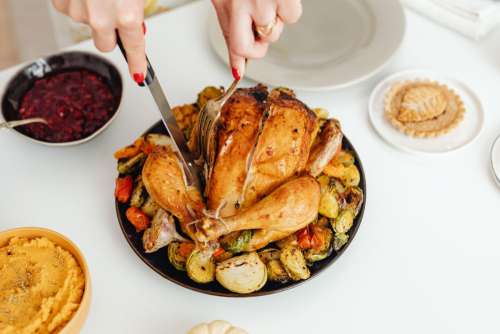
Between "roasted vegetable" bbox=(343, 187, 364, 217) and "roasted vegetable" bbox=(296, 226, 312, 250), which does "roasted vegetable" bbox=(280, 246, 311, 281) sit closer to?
"roasted vegetable" bbox=(296, 226, 312, 250)

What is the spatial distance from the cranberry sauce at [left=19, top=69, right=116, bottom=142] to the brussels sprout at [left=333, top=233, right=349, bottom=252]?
1.88ft

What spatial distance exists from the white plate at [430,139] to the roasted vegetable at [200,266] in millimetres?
545

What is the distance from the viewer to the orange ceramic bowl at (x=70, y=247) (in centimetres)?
85

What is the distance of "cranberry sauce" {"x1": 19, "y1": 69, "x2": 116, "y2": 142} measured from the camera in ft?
3.78

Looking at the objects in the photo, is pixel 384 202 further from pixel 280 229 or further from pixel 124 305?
pixel 124 305

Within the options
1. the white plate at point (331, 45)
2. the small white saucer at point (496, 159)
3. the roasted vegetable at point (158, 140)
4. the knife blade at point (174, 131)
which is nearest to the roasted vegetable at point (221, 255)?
the knife blade at point (174, 131)

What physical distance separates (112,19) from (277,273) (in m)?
0.51

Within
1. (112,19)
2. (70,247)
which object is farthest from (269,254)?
(112,19)

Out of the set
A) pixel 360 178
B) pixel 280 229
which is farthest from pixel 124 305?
pixel 360 178

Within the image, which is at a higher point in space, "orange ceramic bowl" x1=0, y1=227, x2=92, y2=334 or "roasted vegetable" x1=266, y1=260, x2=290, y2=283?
"orange ceramic bowl" x1=0, y1=227, x2=92, y2=334

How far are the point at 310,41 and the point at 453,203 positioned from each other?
0.56 meters

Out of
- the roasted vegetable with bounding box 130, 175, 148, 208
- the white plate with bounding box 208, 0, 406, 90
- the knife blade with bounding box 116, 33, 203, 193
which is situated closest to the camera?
the knife blade with bounding box 116, 33, 203, 193

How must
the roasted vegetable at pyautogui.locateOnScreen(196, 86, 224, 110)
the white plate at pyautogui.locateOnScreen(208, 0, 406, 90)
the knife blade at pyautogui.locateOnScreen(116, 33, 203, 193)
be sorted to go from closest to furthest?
1. the knife blade at pyautogui.locateOnScreen(116, 33, 203, 193)
2. the roasted vegetable at pyautogui.locateOnScreen(196, 86, 224, 110)
3. the white plate at pyautogui.locateOnScreen(208, 0, 406, 90)

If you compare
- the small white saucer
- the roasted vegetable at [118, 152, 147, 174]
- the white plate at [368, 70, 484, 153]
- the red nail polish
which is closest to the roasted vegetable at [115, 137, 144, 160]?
the roasted vegetable at [118, 152, 147, 174]
